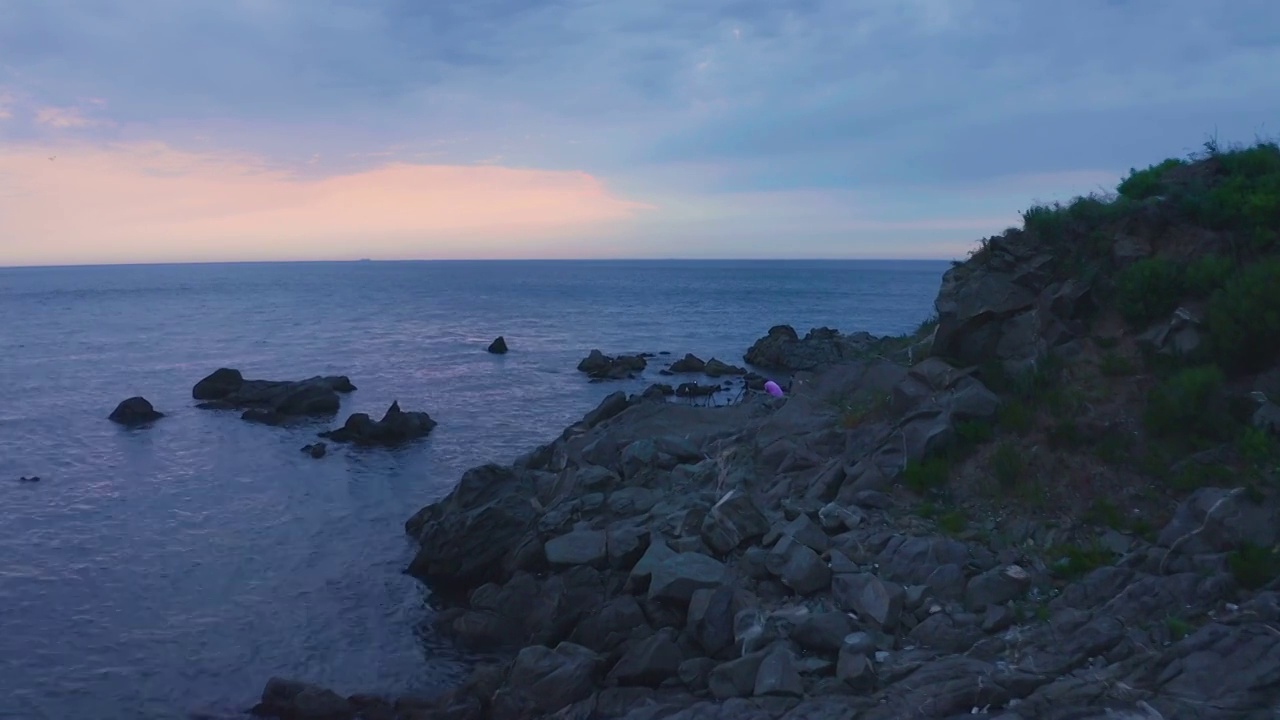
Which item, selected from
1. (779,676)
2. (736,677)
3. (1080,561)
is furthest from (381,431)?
(1080,561)

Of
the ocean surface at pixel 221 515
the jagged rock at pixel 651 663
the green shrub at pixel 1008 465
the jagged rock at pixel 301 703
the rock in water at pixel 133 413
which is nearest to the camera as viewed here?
the jagged rock at pixel 651 663

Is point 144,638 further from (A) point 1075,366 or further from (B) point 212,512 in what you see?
(A) point 1075,366

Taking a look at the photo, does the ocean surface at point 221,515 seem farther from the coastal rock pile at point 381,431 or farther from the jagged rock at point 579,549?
the jagged rock at point 579,549

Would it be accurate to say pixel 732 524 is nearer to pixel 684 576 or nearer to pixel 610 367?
pixel 684 576

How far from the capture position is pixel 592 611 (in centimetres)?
1490

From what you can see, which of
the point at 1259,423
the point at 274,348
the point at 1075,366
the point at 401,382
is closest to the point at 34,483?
the point at 401,382

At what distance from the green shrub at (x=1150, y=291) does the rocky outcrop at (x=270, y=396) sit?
30640mm

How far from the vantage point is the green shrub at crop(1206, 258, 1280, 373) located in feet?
44.2

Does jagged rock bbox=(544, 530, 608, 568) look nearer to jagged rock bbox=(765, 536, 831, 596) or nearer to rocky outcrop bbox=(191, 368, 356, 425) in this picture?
jagged rock bbox=(765, 536, 831, 596)

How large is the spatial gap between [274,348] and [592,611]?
53888 mm

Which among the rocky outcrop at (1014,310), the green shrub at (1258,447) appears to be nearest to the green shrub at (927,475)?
the rocky outcrop at (1014,310)

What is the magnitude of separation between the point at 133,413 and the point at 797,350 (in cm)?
3583

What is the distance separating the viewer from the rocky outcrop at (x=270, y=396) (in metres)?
37.4

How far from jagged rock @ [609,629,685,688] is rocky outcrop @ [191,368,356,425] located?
27082 mm
